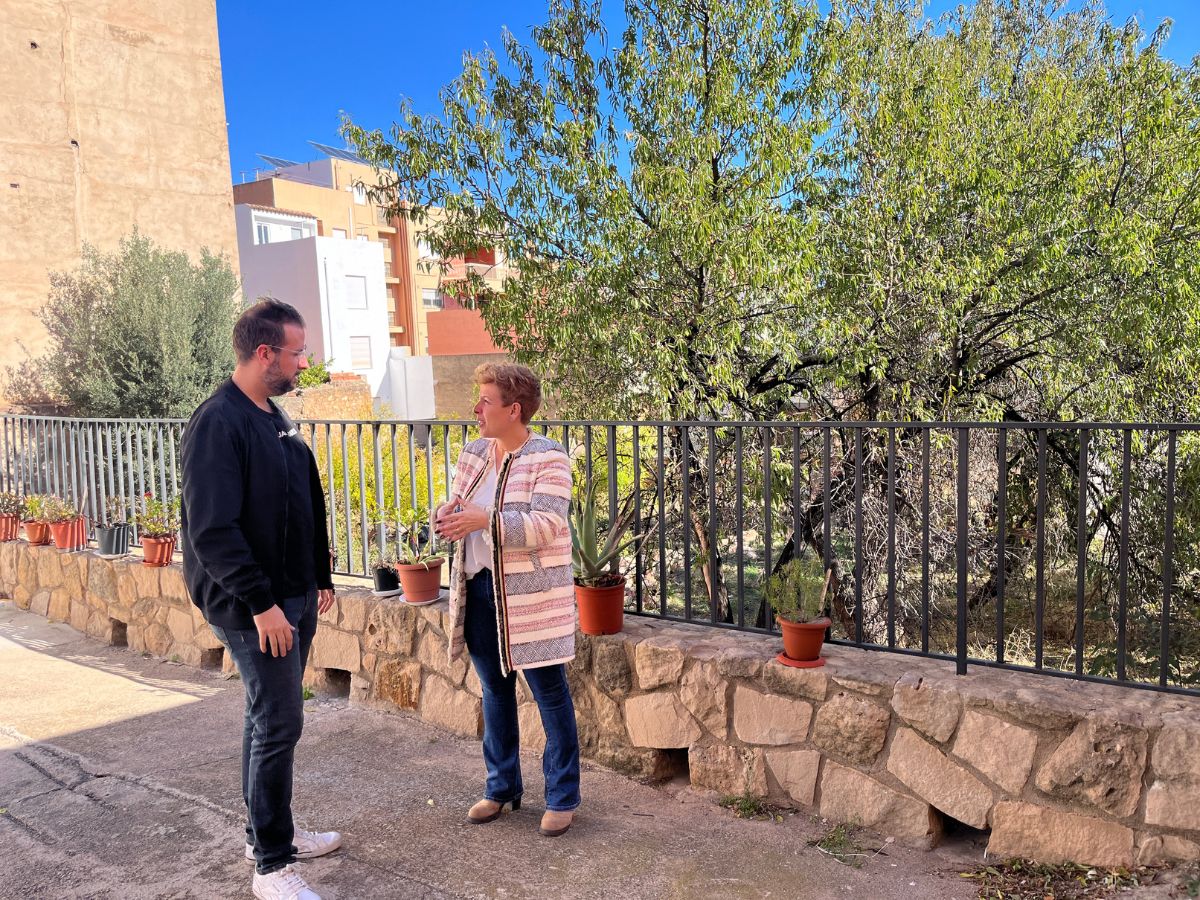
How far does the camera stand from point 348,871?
2.94 m

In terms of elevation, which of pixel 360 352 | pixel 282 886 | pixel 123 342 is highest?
pixel 360 352

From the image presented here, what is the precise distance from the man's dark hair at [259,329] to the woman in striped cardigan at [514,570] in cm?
68

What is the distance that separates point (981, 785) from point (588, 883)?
132 centimetres

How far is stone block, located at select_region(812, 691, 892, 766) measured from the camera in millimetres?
3109

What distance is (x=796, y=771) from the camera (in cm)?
330

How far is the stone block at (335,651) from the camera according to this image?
4723 mm

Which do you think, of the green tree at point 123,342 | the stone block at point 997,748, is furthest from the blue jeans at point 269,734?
the green tree at point 123,342

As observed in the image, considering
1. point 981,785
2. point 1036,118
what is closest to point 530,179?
point 1036,118

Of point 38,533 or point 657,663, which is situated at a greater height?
point 38,533

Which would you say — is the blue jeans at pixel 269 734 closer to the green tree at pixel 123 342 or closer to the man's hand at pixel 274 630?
the man's hand at pixel 274 630

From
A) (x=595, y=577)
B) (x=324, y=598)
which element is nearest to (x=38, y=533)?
(x=324, y=598)

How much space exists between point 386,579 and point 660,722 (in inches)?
68.9

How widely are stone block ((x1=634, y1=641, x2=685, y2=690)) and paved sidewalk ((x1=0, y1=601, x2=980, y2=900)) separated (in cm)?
44

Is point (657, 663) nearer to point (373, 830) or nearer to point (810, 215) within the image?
point (373, 830)
